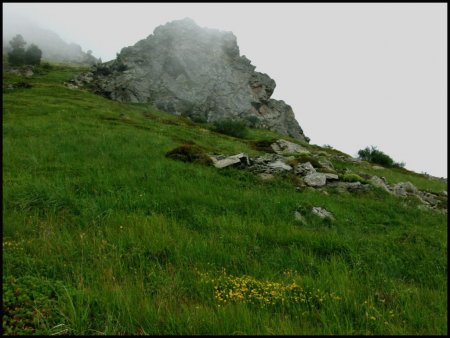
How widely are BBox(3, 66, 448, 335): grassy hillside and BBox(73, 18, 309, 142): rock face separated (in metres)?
59.4

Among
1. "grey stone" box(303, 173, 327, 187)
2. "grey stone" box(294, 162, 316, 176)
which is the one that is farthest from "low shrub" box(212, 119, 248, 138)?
"grey stone" box(303, 173, 327, 187)

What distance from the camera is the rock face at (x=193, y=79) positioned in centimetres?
7319

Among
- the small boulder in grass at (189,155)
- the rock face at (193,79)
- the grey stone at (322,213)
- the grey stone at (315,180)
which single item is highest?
the rock face at (193,79)

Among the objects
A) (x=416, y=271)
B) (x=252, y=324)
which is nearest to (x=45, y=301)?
(x=252, y=324)

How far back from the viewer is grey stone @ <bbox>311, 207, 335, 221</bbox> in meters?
10.4

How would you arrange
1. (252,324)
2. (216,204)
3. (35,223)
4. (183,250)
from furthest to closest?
(216,204), (35,223), (183,250), (252,324)

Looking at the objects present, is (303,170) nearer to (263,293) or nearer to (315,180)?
(315,180)

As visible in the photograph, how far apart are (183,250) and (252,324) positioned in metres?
2.64

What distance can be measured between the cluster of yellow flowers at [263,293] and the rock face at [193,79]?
6572 centimetres

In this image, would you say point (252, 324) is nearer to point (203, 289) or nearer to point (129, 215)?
point (203, 289)

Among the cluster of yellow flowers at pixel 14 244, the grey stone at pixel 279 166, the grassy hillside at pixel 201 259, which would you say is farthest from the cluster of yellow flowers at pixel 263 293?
the grey stone at pixel 279 166

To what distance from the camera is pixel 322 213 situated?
35.0 feet

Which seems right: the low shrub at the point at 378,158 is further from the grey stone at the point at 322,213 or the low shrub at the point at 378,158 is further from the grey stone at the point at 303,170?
the grey stone at the point at 322,213

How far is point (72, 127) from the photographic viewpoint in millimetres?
24344
